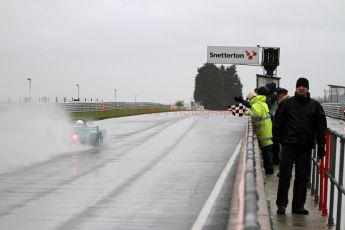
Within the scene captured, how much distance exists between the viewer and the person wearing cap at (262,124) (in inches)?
459

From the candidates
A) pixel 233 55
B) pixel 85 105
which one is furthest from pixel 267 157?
pixel 85 105

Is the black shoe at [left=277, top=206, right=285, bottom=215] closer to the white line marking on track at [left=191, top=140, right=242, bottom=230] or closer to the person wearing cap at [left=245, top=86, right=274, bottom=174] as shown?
the white line marking on track at [left=191, top=140, right=242, bottom=230]

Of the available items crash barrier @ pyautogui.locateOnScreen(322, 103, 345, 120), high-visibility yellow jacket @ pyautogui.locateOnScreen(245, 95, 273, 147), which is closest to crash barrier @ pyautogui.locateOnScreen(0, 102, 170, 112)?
crash barrier @ pyautogui.locateOnScreen(322, 103, 345, 120)

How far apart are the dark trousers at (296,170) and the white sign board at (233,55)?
4368cm

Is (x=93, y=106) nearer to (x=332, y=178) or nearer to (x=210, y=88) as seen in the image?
(x=332, y=178)

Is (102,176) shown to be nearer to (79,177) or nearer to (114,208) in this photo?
(79,177)

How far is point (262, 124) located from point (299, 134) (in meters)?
4.23

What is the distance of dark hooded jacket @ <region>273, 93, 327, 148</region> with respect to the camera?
7.54 meters

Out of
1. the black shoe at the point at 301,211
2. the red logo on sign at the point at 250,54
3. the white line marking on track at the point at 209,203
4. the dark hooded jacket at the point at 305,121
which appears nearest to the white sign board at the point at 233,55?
the red logo on sign at the point at 250,54

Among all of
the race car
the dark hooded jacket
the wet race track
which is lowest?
the wet race track

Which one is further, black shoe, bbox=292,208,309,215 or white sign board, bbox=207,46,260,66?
white sign board, bbox=207,46,260,66

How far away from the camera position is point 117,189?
11328 millimetres

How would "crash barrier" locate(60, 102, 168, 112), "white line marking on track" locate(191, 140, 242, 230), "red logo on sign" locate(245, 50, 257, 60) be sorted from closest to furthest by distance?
"white line marking on track" locate(191, 140, 242, 230)
"crash barrier" locate(60, 102, 168, 112)
"red logo on sign" locate(245, 50, 257, 60)

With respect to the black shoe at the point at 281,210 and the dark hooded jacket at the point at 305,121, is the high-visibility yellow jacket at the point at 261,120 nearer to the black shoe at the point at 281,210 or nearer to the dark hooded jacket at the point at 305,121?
the black shoe at the point at 281,210
